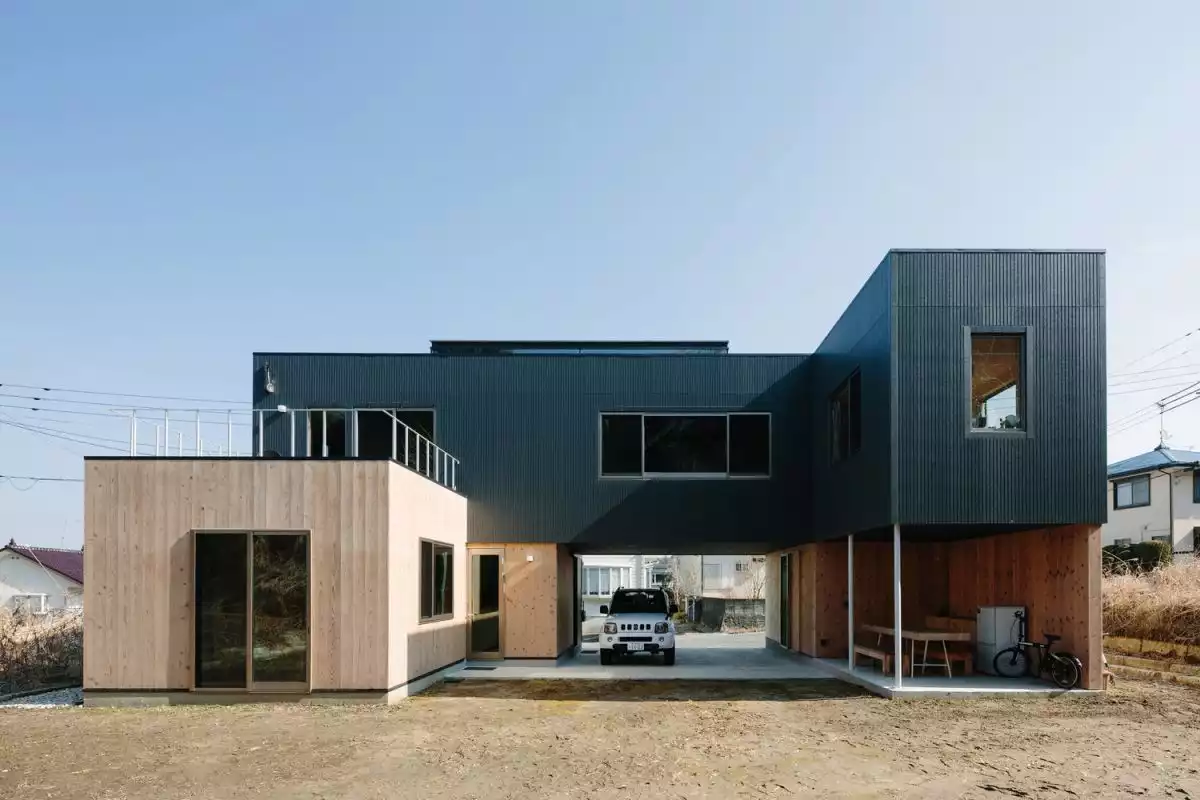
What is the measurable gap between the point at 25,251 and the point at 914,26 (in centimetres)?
1690

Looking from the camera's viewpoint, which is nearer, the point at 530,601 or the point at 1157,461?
the point at 530,601

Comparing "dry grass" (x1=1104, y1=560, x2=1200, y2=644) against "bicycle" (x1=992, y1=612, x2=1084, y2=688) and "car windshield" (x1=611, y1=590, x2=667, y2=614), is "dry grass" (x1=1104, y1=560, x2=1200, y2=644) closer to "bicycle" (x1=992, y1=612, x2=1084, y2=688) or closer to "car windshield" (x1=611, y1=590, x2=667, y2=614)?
"bicycle" (x1=992, y1=612, x2=1084, y2=688)

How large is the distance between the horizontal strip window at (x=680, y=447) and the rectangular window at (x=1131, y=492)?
21381 millimetres

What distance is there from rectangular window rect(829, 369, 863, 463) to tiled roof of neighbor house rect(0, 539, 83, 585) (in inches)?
1139

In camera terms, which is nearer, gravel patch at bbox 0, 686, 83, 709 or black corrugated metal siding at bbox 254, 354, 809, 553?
gravel patch at bbox 0, 686, 83, 709

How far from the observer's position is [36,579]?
3566 centimetres

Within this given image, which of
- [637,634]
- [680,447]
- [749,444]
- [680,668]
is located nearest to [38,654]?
[637,634]

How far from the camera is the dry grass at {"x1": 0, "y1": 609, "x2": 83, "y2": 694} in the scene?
15.1m

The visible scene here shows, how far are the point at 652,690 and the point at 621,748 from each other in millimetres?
4506

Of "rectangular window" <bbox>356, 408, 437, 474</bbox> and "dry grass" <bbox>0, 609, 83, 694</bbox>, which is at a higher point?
"rectangular window" <bbox>356, 408, 437, 474</bbox>

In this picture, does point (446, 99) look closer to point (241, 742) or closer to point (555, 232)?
point (555, 232)

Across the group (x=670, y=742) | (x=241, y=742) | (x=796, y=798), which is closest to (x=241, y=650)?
(x=241, y=742)

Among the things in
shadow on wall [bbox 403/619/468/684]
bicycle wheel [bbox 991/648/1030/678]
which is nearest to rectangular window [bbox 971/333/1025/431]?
bicycle wheel [bbox 991/648/1030/678]

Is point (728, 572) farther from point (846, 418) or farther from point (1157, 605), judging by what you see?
point (846, 418)
